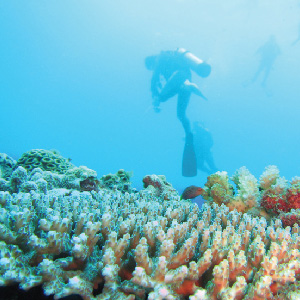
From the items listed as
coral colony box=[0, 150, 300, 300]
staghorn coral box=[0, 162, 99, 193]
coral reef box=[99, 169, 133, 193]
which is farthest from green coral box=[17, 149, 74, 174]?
coral colony box=[0, 150, 300, 300]

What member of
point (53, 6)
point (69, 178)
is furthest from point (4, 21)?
point (69, 178)

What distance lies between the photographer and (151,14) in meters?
82.9

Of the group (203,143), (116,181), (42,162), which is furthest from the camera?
(203,143)

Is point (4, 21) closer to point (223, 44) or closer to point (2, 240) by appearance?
point (223, 44)

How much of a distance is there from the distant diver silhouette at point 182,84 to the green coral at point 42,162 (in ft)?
51.4

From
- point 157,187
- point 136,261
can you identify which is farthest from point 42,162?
point 136,261

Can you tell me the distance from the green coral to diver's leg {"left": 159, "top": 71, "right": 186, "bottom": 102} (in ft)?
55.1

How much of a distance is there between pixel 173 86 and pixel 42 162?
18.0m

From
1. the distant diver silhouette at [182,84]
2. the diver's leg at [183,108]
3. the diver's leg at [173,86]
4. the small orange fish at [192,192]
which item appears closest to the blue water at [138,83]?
the distant diver silhouette at [182,84]

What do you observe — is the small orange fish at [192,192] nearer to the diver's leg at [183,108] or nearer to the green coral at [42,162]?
the green coral at [42,162]

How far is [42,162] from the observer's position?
5.38 m

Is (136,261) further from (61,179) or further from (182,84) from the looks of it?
(182,84)

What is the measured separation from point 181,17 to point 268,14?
94.1 feet

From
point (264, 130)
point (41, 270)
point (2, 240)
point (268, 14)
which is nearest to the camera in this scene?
point (41, 270)
